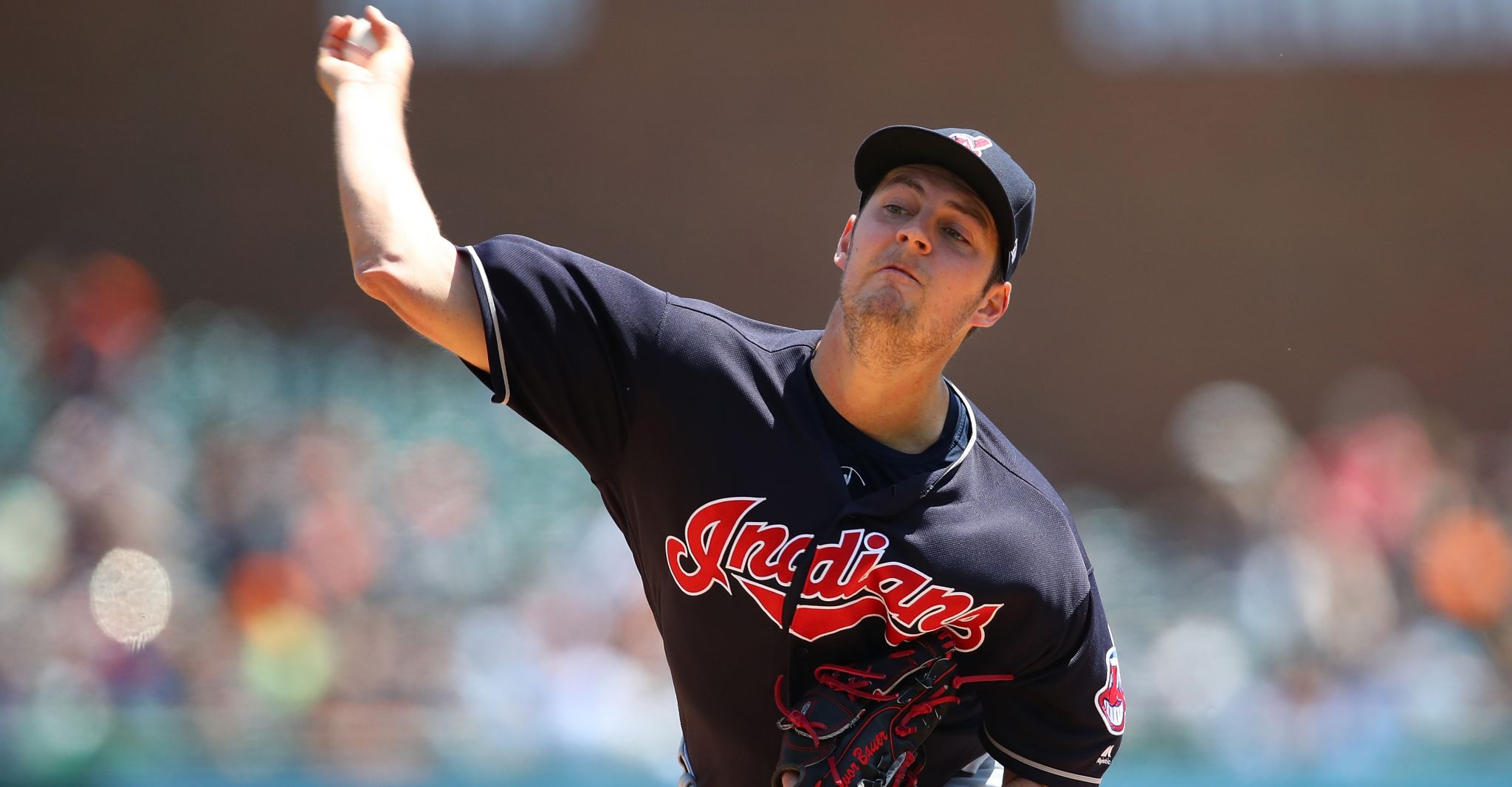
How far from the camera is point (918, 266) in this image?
236cm

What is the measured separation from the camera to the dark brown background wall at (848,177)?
618 centimetres

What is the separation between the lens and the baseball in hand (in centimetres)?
197

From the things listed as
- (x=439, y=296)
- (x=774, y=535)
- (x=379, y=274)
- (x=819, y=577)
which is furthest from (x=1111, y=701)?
(x=379, y=274)

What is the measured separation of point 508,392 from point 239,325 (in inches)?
177

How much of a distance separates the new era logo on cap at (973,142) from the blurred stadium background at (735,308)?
391 centimetres

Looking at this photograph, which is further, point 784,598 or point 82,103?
point 82,103

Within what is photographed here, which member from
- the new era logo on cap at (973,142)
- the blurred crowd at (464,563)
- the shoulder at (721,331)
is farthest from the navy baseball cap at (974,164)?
the blurred crowd at (464,563)

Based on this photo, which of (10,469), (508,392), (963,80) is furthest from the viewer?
(963,80)

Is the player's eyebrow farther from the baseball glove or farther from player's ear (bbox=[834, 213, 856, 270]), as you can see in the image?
the baseball glove

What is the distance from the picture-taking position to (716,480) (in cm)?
230

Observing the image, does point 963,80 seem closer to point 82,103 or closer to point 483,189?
point 483,189

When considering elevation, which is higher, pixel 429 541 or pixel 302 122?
pixel 302 122

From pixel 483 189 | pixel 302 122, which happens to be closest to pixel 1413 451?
pixel 483 189

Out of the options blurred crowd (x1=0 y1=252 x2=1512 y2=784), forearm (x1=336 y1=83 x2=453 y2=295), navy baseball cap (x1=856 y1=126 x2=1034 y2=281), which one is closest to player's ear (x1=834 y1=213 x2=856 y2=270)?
navy baseball cap (x1=856 y1=126 x2=1034 y2=281)
